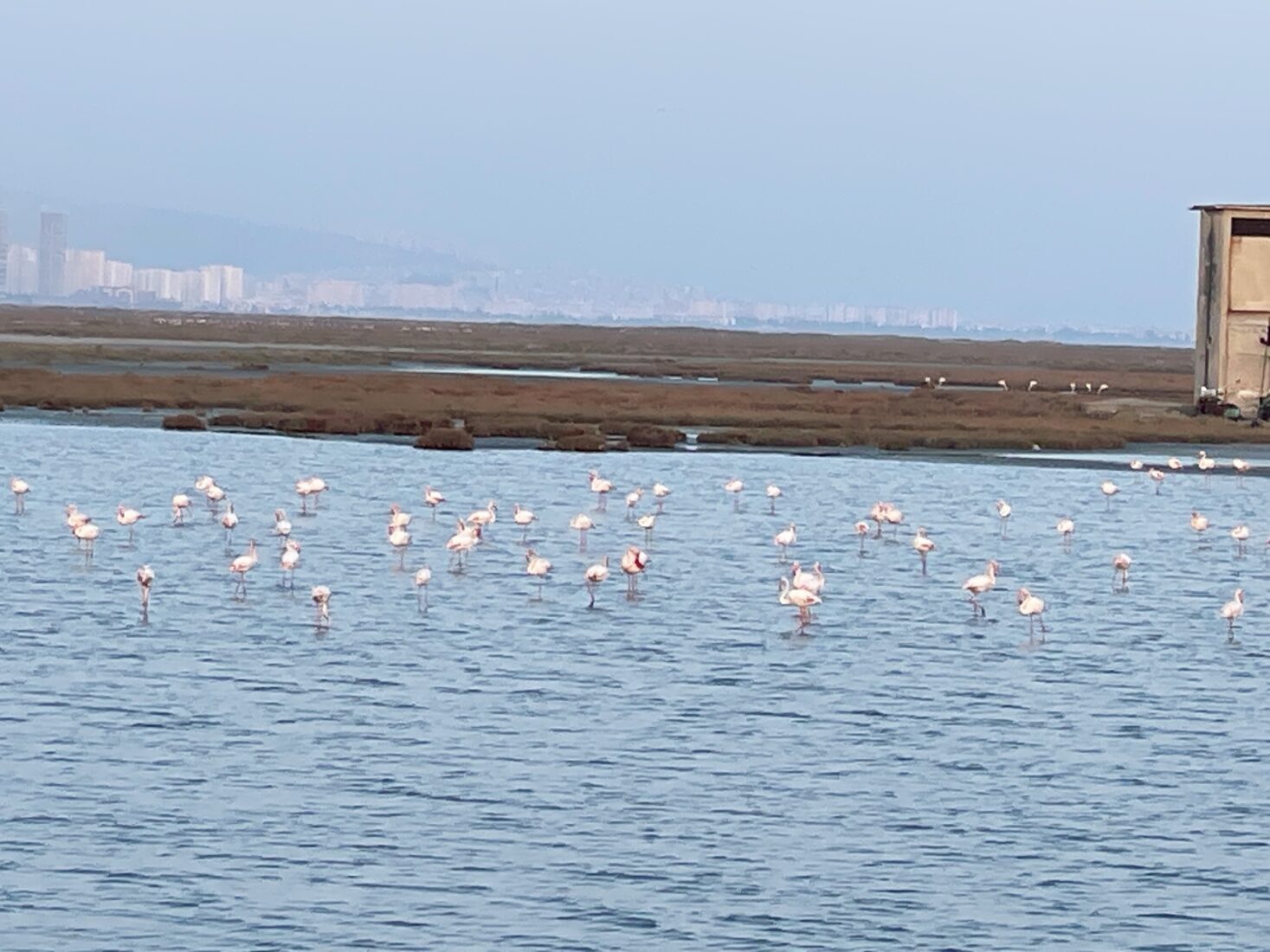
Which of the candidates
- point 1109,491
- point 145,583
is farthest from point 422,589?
point 1109,491

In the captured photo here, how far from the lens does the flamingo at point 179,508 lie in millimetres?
37844

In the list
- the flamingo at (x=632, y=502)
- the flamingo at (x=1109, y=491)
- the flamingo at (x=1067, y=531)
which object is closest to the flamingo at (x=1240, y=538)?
the flamingo at (x=1067, y=531)

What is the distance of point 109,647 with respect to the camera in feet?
80.5

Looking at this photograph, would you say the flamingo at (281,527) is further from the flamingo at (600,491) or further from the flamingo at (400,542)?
the flamingo at (600,491)

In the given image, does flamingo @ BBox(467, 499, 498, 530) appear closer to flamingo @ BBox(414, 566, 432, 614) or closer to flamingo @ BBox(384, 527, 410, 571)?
flamingo @ BBox(384, 527, 410, 571)

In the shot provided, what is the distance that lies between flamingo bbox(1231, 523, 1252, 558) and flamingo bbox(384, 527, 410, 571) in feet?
41.8

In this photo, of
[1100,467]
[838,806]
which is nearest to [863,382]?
[1100,467]

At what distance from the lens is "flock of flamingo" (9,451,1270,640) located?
28250 mm

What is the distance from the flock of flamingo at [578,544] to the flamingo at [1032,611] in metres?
0.01

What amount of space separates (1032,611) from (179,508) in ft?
51.1

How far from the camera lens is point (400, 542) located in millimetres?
32688

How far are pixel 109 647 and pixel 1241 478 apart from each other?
33933 millimetres

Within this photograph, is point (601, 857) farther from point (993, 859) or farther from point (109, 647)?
point (109, 647)

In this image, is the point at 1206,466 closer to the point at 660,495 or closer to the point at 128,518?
the point at 660,495
